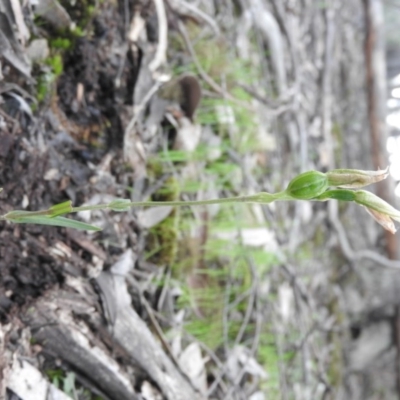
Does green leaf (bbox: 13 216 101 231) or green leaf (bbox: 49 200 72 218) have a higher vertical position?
green leaf (bbox: 49 200 72 218)

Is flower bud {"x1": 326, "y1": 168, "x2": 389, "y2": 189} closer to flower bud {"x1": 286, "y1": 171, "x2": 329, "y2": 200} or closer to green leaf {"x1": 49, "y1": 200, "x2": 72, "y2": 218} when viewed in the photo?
flower bud {"x1": 286, "y1": 171, "x2": 329, "y2": 200}

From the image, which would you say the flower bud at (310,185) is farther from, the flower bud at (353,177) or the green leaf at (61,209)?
the green leaf at (61,209)

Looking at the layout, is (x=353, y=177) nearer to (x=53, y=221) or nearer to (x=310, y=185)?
(x=310, y=185)

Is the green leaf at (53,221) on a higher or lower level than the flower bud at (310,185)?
lower

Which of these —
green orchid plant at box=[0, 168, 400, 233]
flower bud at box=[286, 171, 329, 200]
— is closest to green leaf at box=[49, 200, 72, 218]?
green orchid plant at box=[0, 168, 400, 233]

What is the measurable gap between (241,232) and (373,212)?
63 centimetres

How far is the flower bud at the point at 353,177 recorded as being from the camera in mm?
479

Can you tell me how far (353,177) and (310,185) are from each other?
0.12ft

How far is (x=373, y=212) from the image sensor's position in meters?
0.49

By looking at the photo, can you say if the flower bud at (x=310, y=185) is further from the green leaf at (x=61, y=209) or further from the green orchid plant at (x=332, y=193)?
the green leaf at (x=61, y=209)

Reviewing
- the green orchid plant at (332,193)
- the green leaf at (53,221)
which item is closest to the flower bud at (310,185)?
the green orchid plant at (332,193)

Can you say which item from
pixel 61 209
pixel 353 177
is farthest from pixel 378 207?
pixel 61 209

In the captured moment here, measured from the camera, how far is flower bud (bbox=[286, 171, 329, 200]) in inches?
18.9

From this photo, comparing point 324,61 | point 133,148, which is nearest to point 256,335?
point 133,148
